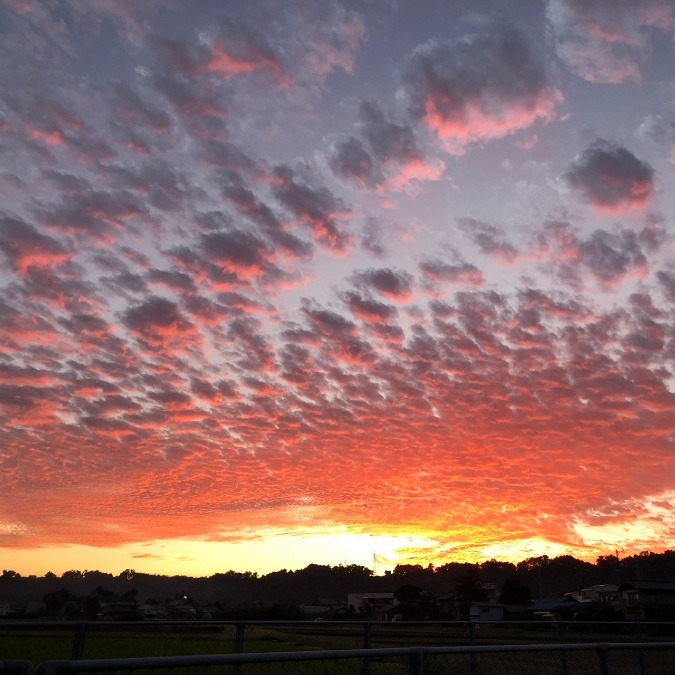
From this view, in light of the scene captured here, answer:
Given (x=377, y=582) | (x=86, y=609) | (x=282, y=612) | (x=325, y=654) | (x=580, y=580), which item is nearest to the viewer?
(x=325, y=654)

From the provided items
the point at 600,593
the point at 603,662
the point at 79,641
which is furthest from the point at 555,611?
the point at 79,641

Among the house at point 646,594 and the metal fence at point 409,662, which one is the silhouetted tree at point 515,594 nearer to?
the house at point 646,594

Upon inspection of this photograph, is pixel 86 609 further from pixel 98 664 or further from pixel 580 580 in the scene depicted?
pixel 580 580

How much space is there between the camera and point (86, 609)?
4031 inches

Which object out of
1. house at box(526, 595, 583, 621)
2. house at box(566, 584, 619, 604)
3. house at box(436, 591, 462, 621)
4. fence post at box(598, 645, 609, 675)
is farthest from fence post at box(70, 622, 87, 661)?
house at box(566, 584, 619, 604)

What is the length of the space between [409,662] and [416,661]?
0.08 metres

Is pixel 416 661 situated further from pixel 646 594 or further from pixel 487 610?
pixel 487 610

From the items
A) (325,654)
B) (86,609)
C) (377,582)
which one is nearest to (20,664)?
(325,654)

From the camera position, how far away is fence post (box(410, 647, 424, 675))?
594 cm

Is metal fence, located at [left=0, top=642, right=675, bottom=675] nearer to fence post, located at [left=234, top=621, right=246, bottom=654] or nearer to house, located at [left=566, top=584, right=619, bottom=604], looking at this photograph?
fence post, located at [left=234, top=621, right=246, bottom=654]

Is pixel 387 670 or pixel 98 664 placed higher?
pixel 98 664

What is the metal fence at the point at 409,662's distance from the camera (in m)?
3.88

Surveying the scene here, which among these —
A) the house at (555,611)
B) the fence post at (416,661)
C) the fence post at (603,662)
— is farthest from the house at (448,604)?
the fence post at (416,661)

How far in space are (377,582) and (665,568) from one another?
8168 centimetres
